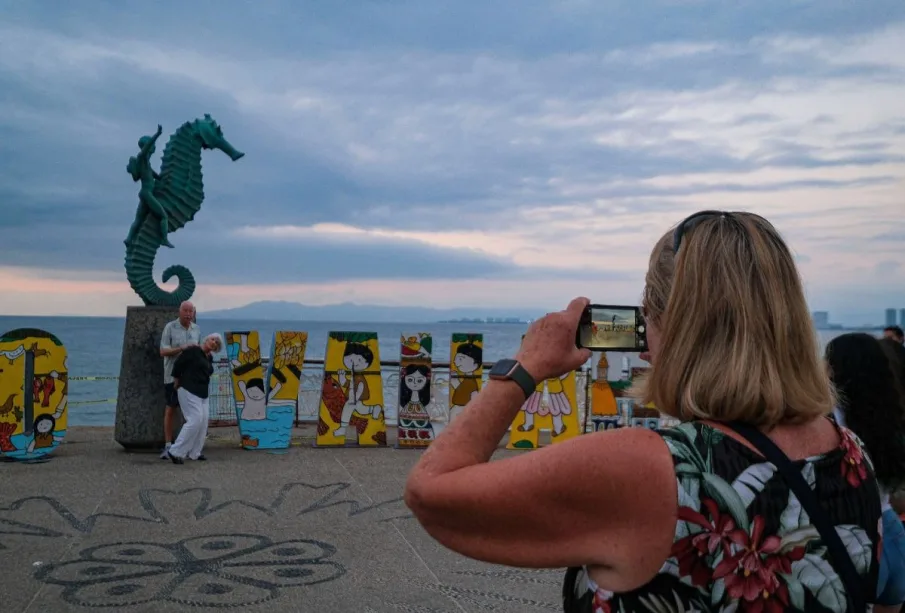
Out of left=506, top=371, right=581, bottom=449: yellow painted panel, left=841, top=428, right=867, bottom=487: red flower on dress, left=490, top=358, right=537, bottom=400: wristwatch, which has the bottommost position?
left=506, top=371, right=581, bottom=449: yellow painted panel

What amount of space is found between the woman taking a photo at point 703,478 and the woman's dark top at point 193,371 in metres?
9.40

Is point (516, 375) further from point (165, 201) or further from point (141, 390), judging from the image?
point (165, 201)

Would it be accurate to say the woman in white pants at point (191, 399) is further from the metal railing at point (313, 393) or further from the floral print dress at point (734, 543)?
the floral print dress at point (734, 543)

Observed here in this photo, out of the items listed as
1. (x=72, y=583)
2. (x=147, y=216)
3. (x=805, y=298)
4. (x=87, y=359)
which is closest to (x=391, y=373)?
(x=147, y=216)

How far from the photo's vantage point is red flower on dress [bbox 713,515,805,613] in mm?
1452

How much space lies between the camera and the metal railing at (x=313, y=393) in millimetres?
13531

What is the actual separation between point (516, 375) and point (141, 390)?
1028 centimetres

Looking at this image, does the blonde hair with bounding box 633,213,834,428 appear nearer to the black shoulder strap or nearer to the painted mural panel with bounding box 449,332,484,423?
the black shoulder strap

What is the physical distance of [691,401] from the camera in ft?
5.05

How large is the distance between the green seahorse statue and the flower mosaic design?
528 cm

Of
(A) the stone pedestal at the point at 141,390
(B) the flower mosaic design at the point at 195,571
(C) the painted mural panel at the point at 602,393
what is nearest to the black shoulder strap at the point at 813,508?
(B) the flower mosaic design at the point at 195,571

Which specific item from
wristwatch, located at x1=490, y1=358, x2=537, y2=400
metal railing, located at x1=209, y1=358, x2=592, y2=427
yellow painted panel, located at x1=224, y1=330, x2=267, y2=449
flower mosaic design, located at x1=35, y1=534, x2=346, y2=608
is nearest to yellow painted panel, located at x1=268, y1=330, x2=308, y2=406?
yellow painted panel, located at x1=224, y1=330, x2=267, y2=449

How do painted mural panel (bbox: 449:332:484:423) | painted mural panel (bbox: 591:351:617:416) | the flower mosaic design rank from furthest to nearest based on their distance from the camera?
1. painted mural panel (bbox: 591:351:617:416)
2. painted mural panel (bbox: 449:332:484:423)
3. the flower mosaic design

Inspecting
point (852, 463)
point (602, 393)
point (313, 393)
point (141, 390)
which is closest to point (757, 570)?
point (852, 463)
